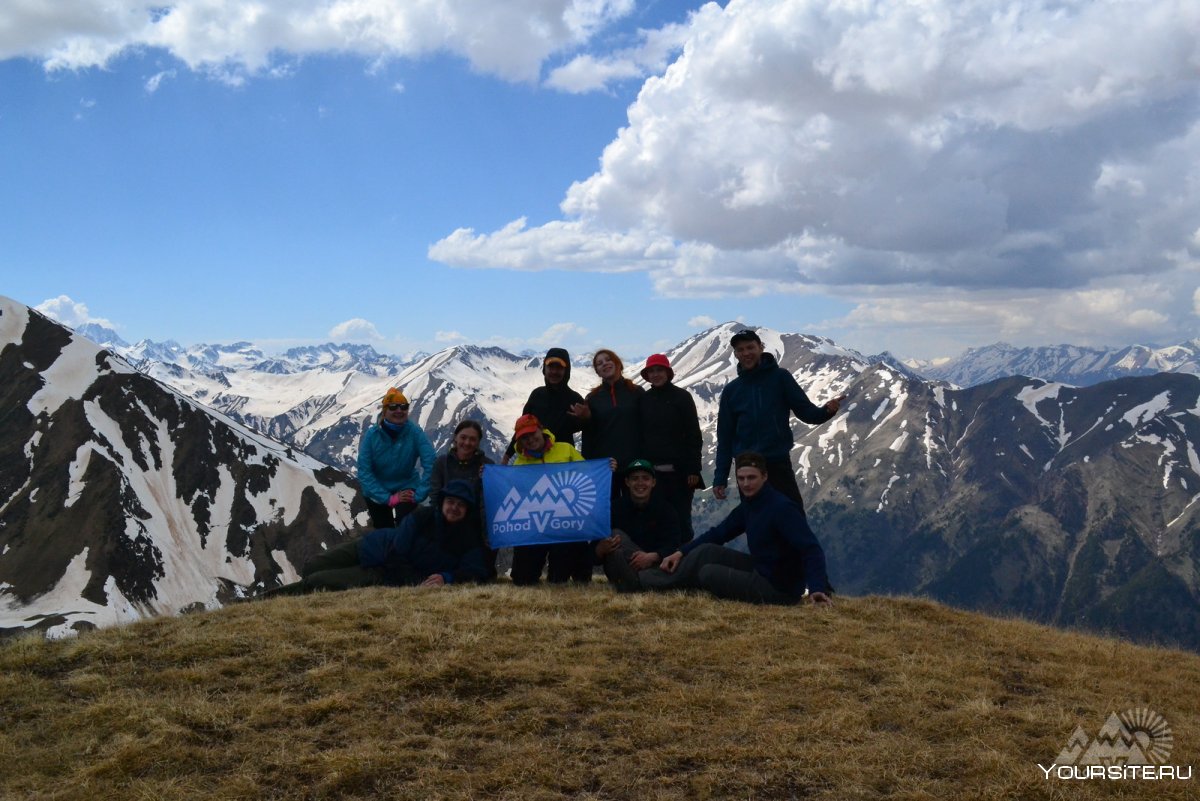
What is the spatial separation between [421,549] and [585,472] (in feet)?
13.6

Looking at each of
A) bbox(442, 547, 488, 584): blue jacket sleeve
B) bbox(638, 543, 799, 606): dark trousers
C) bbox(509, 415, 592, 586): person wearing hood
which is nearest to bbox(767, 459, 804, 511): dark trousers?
bbox(638, 543, 799, 606): dark trousers

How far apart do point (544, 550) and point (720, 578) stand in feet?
14.9

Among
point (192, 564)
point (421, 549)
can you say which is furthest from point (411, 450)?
point (192, 564)

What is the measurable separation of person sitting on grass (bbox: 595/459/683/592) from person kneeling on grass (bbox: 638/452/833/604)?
421 mm

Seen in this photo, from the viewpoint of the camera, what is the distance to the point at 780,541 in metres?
15.5

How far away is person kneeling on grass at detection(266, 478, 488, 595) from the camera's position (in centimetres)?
1803

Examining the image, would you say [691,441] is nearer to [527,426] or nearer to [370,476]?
[527,426]

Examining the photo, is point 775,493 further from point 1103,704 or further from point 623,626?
point 1103,704

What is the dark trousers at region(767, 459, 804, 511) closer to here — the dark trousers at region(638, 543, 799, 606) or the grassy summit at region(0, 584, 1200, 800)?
the dark trousers at region(638, 543, 799, 606)

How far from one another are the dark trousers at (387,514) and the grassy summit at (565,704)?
15.0 ft

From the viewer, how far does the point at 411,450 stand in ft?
64.9

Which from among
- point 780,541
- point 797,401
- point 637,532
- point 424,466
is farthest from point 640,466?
point 424,466

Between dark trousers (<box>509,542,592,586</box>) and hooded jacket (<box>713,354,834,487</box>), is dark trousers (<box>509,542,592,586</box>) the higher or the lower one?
the lower one

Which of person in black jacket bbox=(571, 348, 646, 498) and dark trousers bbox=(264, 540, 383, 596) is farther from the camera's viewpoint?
person in black jacket bbox=(571, 348, 646, 498)
